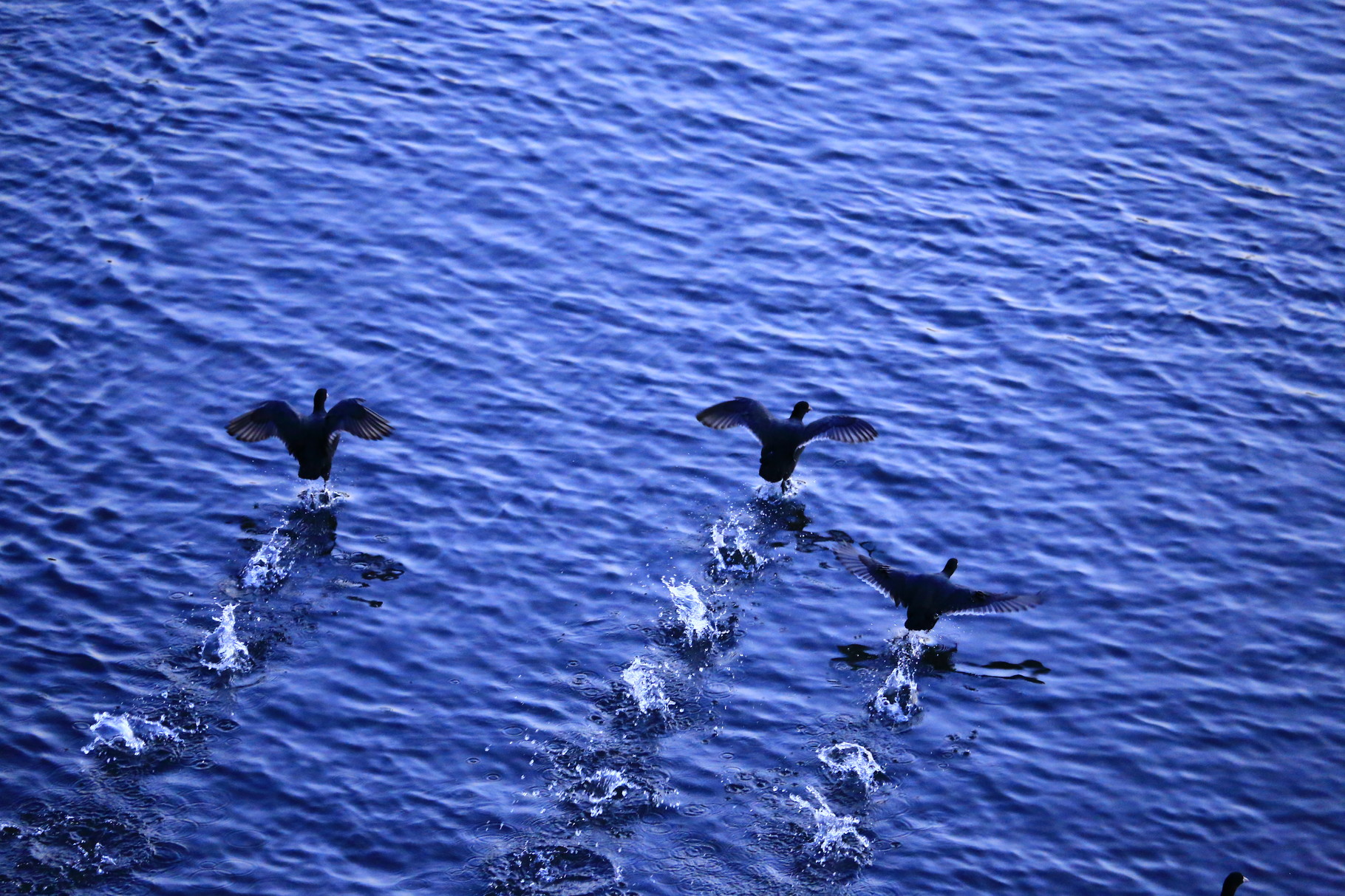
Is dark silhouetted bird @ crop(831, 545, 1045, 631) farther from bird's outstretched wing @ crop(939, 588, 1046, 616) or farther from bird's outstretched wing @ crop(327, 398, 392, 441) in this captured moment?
bird's outstretched wing @ crop(327, 398, 392, 441)

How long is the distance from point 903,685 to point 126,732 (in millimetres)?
6399

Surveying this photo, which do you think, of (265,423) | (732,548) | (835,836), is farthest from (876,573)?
(265,423)

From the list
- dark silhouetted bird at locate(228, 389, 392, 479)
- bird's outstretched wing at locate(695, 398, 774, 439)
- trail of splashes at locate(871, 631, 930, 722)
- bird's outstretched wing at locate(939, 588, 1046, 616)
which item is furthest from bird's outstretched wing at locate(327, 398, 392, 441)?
bird's outstretched wing at locate(939, 588, 1046, 616)

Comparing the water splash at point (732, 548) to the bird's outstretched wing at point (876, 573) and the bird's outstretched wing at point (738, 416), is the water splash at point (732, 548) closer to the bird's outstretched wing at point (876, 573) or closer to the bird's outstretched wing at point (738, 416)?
the bird's outstretched wing at point (876, 573)

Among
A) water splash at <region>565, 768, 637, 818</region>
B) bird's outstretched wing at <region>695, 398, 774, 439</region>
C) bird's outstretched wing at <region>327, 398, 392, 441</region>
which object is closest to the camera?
water splash at <region>565, 768, 637, 818</region>

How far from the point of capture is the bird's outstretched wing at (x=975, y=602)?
13227 mm

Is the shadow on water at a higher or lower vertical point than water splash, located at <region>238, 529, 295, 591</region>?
lower

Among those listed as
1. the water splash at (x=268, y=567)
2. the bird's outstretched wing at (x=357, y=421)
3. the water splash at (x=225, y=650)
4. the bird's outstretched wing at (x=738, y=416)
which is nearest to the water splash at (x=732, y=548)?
the bird's outstretched wing at (x=738, y=416)

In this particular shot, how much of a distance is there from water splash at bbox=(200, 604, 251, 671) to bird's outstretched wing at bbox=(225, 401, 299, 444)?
2328mm

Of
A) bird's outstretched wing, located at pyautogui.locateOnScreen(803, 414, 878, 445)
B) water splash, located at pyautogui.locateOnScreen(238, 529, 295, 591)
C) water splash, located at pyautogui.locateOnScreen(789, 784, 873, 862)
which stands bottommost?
water splash, located at pyautogui.locateOnScreen(789, 784, 873, 862)

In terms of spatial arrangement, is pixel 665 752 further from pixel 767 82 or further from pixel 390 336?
pixel 767 82

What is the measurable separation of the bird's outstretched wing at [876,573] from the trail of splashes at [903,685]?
426 millimetres

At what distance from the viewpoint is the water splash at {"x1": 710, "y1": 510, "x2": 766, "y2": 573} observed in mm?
14359

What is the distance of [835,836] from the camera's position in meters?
11.3
